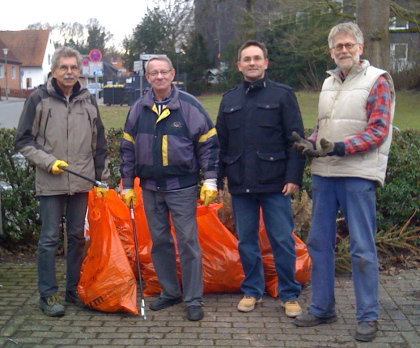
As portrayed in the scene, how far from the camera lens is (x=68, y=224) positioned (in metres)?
4.33

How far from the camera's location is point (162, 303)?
14.0 feet

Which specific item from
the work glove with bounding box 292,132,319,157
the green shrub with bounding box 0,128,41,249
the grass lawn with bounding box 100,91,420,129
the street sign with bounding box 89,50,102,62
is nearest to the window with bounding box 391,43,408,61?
the grass lawn with bounding box 100,91,420,129

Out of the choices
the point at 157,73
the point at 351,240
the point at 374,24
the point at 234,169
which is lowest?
the point at 351,240

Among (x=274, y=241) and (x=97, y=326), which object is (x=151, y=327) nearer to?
(x=97, y=326)

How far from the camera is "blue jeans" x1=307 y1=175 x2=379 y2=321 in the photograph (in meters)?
3.62

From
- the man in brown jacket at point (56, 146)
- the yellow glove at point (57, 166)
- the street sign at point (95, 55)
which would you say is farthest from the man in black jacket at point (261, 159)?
the street sign at point (95, 55)

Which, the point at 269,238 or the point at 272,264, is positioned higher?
the point at 269,238

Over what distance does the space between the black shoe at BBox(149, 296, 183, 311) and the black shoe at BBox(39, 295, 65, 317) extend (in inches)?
25.3

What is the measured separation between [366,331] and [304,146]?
48.1 inches

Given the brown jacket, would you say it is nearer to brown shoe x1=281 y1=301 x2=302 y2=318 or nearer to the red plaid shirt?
brown shoe x1=281 y1=301 x2=302 y2=318

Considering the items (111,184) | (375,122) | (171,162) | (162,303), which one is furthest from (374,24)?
(162,303)

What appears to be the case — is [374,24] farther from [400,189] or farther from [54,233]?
[54,233]

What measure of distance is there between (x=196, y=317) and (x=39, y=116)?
1.78m

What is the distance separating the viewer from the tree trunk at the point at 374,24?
28.1 ft
